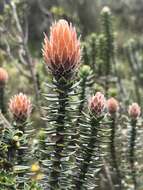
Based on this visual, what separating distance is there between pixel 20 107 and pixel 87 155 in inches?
19.6

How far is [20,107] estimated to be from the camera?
281 cm

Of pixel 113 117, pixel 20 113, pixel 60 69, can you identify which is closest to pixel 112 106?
pixel 113 117

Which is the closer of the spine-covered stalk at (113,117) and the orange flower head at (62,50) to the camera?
the orange flower head at (62,50)

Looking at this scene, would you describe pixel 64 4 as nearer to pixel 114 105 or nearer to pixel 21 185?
pixel 114 105

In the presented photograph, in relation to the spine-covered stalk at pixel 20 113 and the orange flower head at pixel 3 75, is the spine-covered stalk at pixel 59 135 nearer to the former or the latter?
the spine-covered stalk at pixel 20 113

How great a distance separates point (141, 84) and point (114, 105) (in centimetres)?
501

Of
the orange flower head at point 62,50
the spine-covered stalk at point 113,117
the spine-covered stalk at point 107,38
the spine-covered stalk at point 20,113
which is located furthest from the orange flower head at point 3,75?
the spine-covered stalk at point 107,38

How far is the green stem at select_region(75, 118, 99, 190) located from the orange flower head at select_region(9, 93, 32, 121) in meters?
0.41

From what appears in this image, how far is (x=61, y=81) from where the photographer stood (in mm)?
→ 2523

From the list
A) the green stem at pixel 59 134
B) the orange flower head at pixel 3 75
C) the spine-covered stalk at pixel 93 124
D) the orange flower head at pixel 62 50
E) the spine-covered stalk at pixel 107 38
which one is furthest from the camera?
the spine-covered stalk at pixel 107 38

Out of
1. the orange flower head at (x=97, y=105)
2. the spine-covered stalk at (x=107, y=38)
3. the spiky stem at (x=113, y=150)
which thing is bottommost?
the spiky stem at (x=113, y=150)

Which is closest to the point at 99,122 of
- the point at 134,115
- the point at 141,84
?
the point at 134,115

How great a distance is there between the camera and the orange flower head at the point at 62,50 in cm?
239

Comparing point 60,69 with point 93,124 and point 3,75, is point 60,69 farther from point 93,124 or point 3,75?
point 3,75
